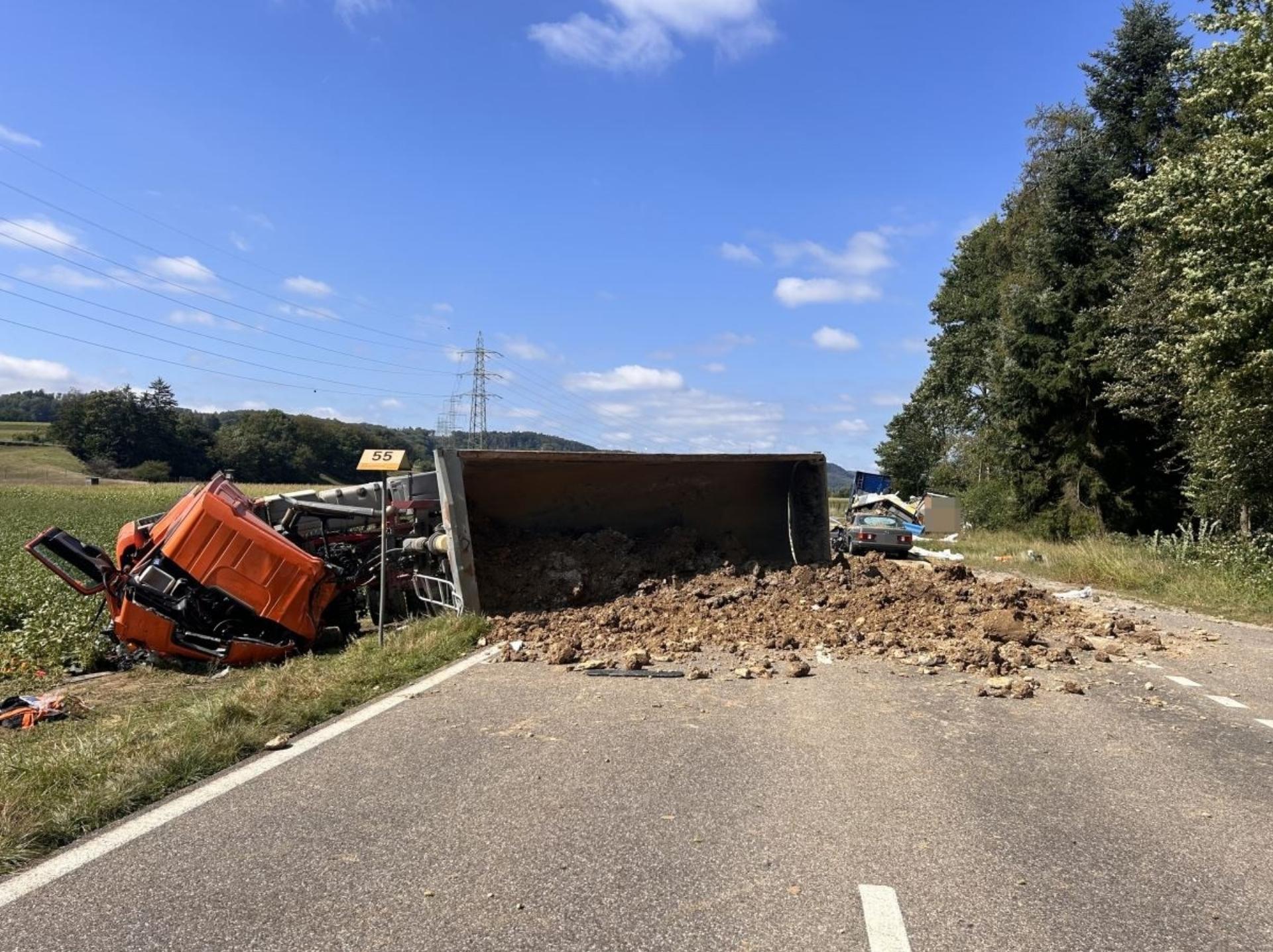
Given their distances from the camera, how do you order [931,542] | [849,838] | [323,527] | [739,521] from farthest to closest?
[931,542] < [739,521] < [323,527] < [849,838]

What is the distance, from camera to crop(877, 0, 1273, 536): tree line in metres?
12.4

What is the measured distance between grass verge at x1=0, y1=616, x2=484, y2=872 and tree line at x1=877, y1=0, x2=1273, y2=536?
11600 millimetres

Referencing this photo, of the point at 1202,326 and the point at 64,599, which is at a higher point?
the point at 1202,326

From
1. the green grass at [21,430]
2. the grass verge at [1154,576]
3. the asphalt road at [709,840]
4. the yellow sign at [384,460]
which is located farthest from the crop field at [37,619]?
the green grass at [21,430]

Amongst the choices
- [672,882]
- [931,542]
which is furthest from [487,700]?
[931,542]

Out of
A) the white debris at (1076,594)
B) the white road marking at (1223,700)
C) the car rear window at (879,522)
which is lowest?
the white road marking at (1223,700)

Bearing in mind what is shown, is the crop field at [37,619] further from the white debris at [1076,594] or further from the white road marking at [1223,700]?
the white debris at [1076,594]

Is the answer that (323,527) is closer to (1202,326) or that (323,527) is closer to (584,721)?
(584,721)

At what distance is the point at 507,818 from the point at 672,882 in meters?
0.98

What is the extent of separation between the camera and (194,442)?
9138 cm

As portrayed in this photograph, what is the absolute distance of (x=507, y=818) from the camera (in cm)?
402

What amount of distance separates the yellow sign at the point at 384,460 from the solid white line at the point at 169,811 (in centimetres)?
243

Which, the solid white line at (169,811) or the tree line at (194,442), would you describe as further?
the tree line at (194,442)

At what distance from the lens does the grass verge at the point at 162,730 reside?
403cm
